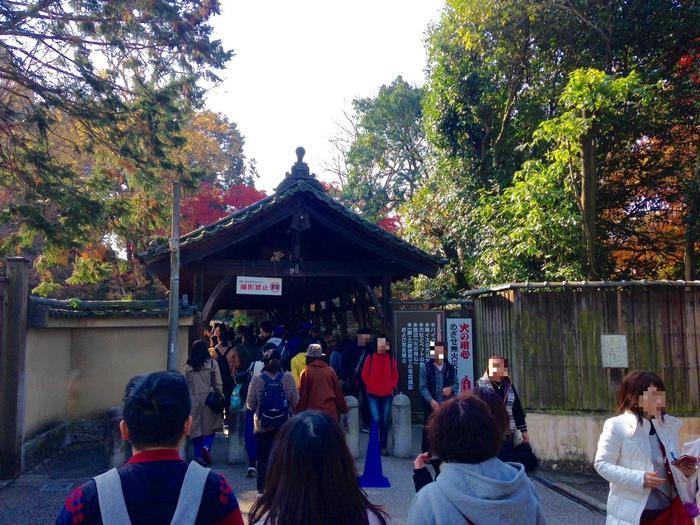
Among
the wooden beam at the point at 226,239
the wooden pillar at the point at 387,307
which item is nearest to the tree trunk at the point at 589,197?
the wooden pillar at the point at 387,307

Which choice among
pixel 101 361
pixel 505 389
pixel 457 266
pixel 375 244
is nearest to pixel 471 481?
pixel 505 389

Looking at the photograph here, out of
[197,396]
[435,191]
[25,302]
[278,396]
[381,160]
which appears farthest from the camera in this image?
[381,160]

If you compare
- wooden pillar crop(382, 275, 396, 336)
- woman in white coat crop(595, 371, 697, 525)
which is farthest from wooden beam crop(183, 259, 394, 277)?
woman in white coat crop(595, 371, 697, 525)

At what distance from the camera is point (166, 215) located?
12414 mm

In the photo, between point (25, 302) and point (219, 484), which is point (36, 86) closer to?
point (25, 302)

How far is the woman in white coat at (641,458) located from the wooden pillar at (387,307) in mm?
7366

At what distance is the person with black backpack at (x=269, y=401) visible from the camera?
22.4 feet

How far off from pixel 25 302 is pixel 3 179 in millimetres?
3248

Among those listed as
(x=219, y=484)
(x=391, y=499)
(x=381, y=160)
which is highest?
(x=381, y=160)

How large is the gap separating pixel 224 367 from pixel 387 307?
3.13 meters

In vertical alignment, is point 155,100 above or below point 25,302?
above

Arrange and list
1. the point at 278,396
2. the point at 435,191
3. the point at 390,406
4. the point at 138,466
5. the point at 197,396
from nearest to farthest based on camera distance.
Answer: the point at 138,466 → the point at 278,396 → the point at 197,396 → the point at 390,406 → the point at 435,191

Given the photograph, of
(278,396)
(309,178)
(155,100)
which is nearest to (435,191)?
(309,178)

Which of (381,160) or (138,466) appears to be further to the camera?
(381,160)
